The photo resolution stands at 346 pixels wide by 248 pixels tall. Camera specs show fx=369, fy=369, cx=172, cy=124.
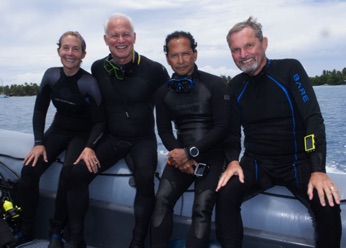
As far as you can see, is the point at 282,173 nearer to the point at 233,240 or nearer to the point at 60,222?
the point at 233,240

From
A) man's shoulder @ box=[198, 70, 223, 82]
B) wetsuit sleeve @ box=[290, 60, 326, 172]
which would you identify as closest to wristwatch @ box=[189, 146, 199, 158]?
man's shoulder @ box=[198, 70, 223, 82]

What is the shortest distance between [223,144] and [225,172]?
A: 283mm

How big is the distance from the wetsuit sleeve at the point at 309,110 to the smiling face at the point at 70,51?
1396 millimetres

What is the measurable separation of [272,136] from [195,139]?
465mm

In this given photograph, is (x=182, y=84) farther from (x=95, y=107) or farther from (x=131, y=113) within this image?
(x=95, y=107)

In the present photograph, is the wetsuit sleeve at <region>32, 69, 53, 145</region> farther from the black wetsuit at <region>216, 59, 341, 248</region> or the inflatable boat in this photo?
the black wetsuit at <region>216, 59, 341, 248</region>

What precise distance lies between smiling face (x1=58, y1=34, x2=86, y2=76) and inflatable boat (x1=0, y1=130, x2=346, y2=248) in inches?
26.5

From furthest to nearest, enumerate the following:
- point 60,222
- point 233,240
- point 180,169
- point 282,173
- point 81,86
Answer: point 81,86
point 60,222
point 180,169
point 282,173
point 233,240

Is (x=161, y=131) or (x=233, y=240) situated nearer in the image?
(x=233, y=240)

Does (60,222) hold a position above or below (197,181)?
below

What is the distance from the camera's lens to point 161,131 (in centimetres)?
234

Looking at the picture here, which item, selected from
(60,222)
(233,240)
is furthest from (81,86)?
(233,240)

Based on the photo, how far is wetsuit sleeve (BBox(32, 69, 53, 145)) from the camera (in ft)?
8.59

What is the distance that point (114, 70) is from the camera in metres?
2.51
